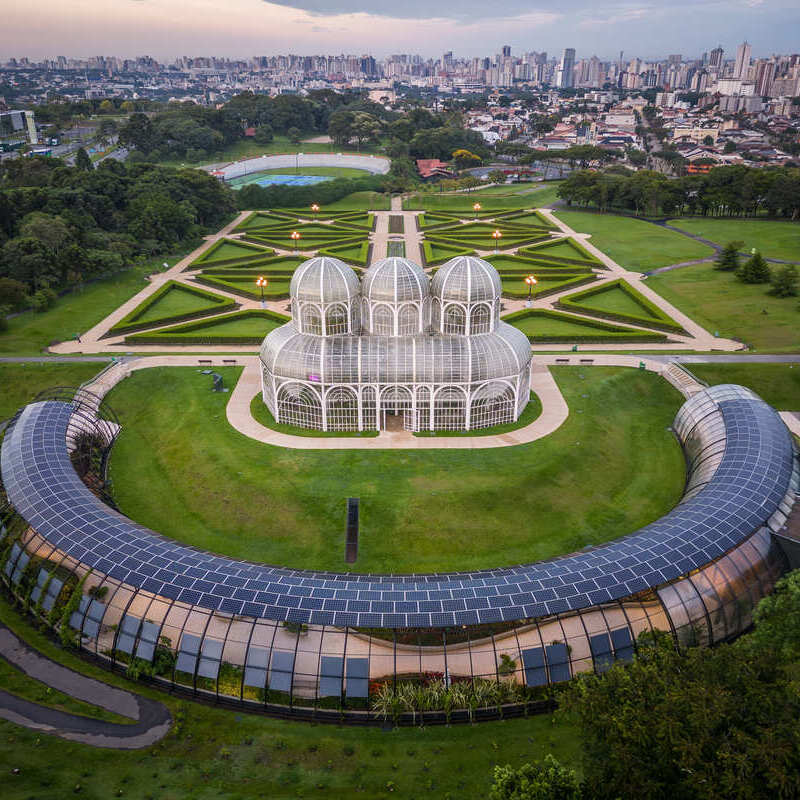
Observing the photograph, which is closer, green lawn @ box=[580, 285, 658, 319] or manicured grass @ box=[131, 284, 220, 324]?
manicured grass @ box=[131, 284, 220, 324]

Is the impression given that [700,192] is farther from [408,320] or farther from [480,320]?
[408,320]

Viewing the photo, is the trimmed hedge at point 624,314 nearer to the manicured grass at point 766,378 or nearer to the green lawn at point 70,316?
the manicured grass at point 766,378

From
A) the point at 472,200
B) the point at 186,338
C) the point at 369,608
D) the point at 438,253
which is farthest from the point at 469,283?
the point at 472,200

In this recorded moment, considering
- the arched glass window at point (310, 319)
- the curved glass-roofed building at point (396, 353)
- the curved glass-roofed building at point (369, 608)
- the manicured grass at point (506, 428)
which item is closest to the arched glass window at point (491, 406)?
the curved glass-roofed building at point (396, 353)

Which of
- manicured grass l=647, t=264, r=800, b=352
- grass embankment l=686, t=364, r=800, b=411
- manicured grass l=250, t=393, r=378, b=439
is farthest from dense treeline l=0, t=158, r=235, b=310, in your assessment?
manicured grass l=647, t=264, r=800, b=352

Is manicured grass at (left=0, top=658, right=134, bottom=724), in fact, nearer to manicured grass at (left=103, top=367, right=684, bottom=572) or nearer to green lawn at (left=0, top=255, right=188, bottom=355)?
manicured grass at (left=103, top=367, right=684, bottom=572)

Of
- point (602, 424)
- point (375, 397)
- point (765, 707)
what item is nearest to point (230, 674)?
point (765, 707)

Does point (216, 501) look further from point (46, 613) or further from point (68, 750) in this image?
point (68, 750)
